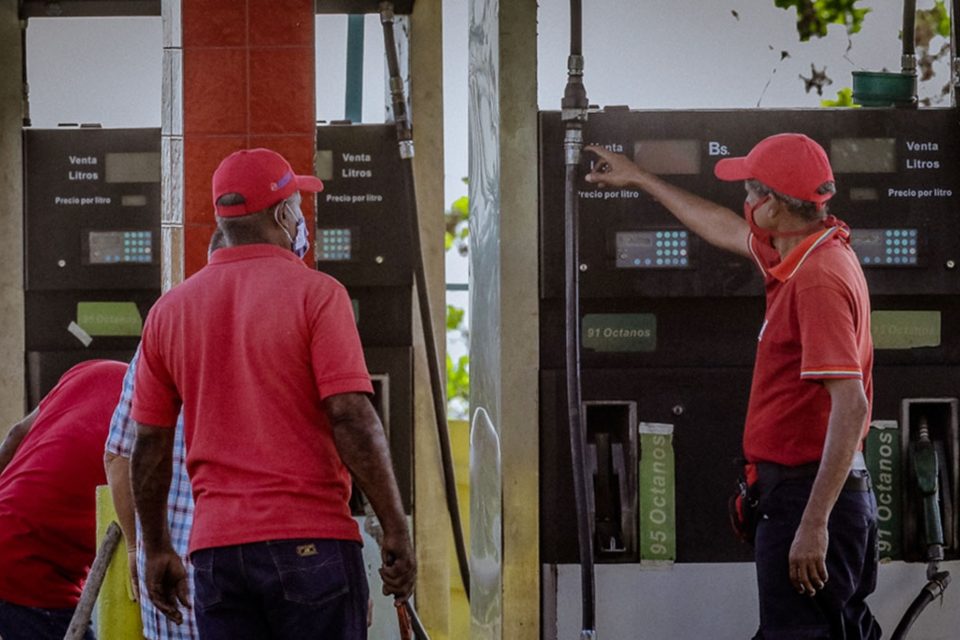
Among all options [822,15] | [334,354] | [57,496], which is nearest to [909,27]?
[822,15]

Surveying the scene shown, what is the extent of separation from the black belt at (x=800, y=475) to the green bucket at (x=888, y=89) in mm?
1502

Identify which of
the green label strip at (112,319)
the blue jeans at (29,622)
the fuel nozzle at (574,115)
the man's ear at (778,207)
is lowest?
the blue jeans at (29,622)

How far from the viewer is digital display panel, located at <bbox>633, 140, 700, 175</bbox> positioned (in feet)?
15.7

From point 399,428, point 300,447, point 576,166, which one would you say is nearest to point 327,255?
point 399,428

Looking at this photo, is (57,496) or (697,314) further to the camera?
(697,314)

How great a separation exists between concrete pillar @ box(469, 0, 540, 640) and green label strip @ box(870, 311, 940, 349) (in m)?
1.10

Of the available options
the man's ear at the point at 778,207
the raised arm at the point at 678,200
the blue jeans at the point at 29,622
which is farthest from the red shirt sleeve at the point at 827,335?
the blue jeans at the point at 29,622

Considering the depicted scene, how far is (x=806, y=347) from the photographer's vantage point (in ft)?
12.5

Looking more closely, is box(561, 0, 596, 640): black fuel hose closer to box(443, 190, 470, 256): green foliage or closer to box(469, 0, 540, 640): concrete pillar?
box(469, 0, 540, 640): concrete pillar

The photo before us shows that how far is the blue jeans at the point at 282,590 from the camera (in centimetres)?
345

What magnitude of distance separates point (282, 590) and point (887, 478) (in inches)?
86.3

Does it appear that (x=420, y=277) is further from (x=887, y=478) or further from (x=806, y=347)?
(x=806, y=347)

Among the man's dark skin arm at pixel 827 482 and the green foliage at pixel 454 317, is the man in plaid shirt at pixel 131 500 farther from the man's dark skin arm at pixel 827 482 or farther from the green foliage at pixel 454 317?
the green foliage at pixel 454 317

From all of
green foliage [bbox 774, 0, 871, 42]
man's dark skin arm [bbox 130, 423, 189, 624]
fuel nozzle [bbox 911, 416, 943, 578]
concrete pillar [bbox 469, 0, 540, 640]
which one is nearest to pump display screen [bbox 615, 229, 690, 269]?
concrete pillar [bbox 469, 0, 540, 640]
